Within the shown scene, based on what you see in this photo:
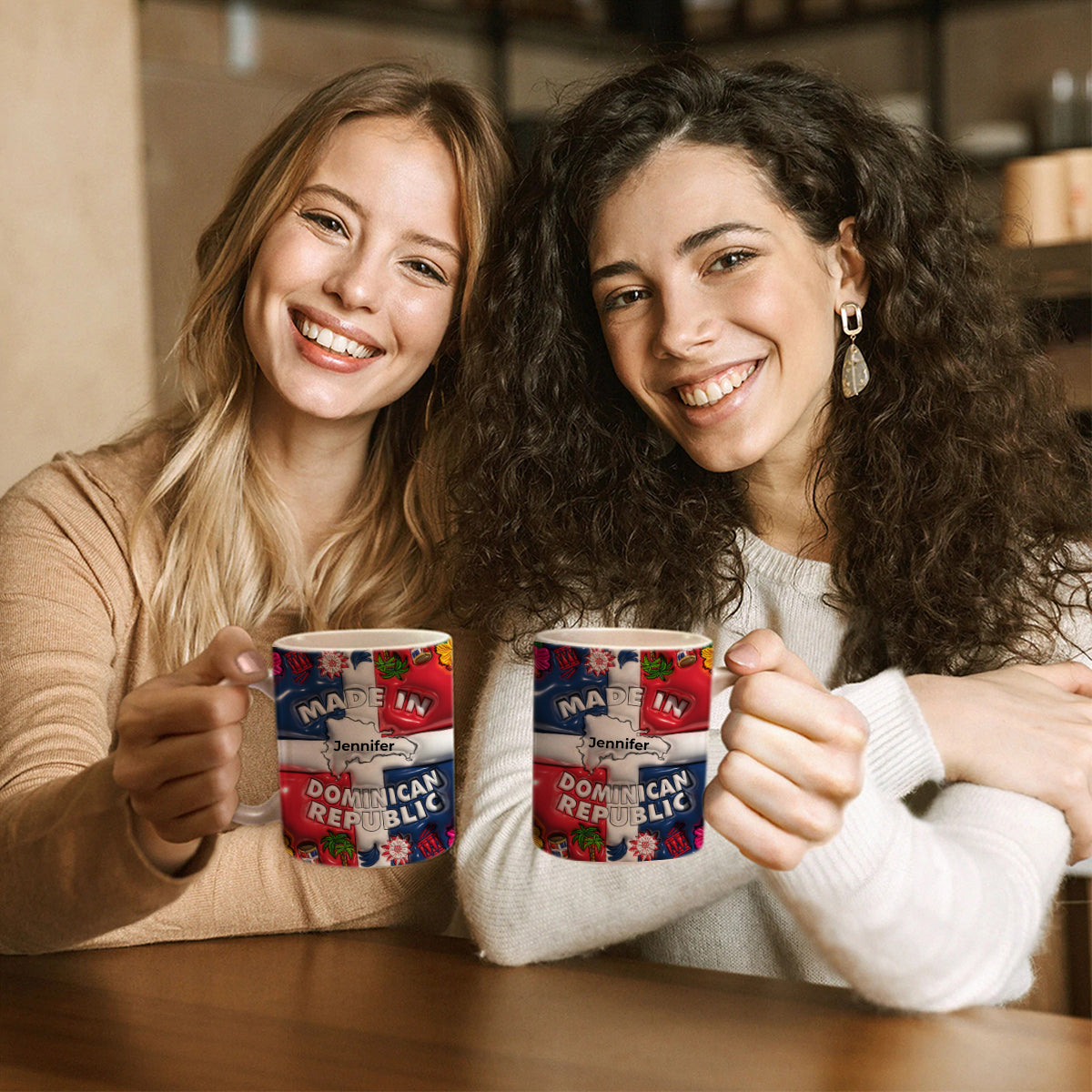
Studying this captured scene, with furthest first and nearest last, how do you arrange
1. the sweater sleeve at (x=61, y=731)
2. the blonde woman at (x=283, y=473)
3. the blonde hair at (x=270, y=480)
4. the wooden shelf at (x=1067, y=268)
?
1. the wooden shelf at (x=1067, y=268)
2. the blonde hair at (x=270, y=480)
3. the blonde woman at (x=283, y=473)
4. the sweater sleeve at (x=61, y=731)

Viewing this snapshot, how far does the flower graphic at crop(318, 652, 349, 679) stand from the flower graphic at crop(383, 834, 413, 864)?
0.35 ft

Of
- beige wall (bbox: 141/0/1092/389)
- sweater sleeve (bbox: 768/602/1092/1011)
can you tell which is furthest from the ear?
beige wall (bbox: 141/0/1092/389)

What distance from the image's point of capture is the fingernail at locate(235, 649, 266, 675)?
0.82 meters

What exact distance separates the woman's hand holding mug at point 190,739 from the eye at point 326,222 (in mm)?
628

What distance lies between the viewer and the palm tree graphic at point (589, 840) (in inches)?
30.9

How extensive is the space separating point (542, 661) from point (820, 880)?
242mm

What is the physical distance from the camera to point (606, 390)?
1.38 meters

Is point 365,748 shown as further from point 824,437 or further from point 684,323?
point 824,437

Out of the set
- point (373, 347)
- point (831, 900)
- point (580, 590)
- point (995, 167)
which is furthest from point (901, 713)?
point (995, 167)

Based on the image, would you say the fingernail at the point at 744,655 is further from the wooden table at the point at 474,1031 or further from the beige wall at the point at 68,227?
the beige wall at the point at 68,227

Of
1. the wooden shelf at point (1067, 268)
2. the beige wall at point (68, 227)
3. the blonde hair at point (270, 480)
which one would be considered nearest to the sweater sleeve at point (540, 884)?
the blonde hair at point (270, 480)

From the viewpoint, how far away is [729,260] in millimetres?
1222

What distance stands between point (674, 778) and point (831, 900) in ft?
0.52

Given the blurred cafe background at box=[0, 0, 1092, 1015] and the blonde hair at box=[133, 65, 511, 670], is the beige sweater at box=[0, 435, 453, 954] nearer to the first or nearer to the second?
the blonde hair at box=[133, 65, 511, 670]
